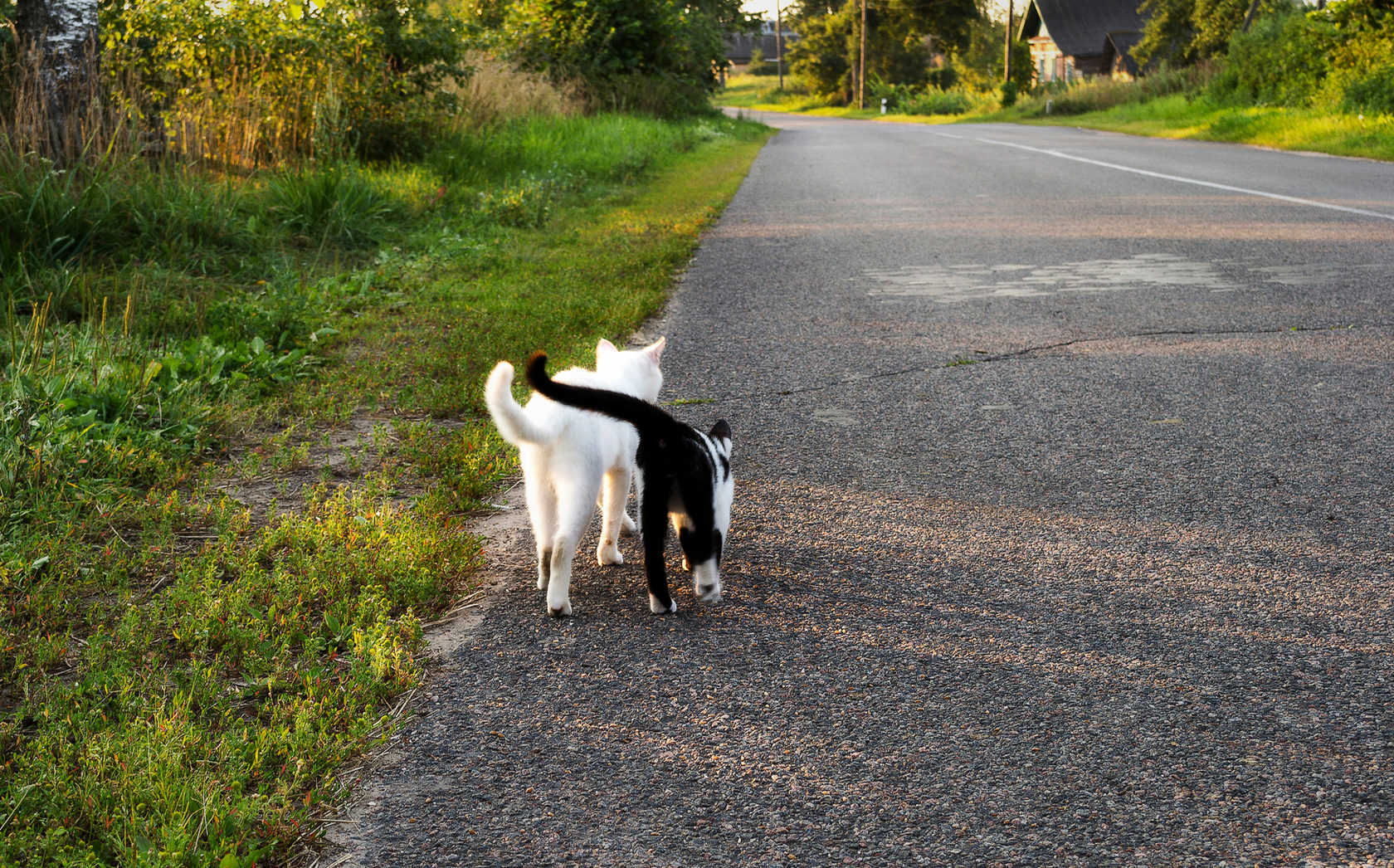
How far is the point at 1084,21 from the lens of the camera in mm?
56156

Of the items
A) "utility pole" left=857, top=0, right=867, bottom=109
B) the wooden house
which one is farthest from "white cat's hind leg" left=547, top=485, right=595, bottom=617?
"utility pole" left=857, top=0, right=867, bottom=109

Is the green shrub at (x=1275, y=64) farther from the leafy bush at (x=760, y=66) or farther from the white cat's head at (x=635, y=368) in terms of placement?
the leafy bush at (x=760, y=66)

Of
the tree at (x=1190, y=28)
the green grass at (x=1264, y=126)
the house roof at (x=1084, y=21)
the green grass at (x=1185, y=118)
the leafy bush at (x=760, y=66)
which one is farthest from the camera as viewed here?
the leafy bush at (x=760, y=66)

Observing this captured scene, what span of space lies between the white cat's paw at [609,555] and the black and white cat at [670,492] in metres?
0.34

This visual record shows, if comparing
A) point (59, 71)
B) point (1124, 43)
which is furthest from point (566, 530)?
point (1124, 43)

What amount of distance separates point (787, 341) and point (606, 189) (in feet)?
23.0

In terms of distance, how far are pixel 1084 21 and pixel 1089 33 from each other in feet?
4.08

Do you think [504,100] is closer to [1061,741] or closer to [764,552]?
[764,552]

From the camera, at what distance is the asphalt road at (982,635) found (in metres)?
1.99

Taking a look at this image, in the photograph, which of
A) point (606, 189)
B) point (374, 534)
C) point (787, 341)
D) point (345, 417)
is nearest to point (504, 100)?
point (606, 189)

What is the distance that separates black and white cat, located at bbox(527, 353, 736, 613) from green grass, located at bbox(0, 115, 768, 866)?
1.98 feet

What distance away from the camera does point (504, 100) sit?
1530cm

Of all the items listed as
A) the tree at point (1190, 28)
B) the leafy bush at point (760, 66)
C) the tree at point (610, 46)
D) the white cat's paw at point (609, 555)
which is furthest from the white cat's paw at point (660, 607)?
the leafy bush at point (760, 66)

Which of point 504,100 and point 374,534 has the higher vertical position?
point 504,100
